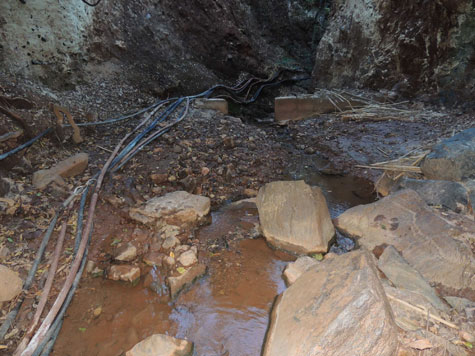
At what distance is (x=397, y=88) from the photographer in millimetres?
6684

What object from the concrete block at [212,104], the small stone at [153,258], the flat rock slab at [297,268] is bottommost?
the flat rock slab at [297,268]

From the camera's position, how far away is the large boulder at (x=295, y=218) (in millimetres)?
2871

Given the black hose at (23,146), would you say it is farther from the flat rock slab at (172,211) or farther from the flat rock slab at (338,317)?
the flat rock slab at (338,317)

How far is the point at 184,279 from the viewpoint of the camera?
247 centimetres

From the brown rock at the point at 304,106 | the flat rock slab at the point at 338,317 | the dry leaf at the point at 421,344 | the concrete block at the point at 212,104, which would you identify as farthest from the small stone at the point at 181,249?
the brown rock at the point at 304,106

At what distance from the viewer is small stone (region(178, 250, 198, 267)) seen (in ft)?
8.54

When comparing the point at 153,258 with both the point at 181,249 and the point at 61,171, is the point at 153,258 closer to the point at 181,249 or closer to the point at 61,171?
the point at 181,249

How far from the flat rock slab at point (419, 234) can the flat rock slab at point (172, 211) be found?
63.0 inches

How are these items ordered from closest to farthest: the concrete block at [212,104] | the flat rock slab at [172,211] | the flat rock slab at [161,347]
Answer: the flat rock slab at [161,347], the flat rock slab at [172,211], the concrete block at [212,104]

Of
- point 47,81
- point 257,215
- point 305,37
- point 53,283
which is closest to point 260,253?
point 257,215

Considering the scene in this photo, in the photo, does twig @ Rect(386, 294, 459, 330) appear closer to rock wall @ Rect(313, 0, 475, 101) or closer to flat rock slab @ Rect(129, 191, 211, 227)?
flat rock slab @ Rect(129, 191, 211, 227)

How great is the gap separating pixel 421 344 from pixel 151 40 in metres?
7.91

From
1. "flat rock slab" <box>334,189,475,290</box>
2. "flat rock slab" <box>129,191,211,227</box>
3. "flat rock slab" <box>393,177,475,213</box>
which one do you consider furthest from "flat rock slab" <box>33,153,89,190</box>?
"flat rock slab" <box>393,177,475,213</box>

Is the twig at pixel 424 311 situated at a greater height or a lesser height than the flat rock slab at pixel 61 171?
lesser
